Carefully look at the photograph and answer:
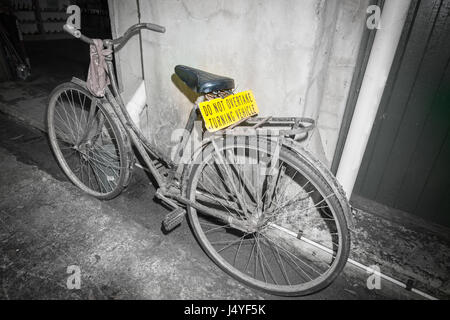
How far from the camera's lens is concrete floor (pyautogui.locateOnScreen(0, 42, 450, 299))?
2.38 meters

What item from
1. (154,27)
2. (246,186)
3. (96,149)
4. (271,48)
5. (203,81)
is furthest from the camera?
(96,149)

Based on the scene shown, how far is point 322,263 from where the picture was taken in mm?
2764

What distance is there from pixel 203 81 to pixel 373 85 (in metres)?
1.58

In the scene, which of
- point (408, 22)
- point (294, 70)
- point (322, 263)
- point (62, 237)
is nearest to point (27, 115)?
point (62, 237)

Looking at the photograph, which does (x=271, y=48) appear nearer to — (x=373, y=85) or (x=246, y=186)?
(x=373, y=85)

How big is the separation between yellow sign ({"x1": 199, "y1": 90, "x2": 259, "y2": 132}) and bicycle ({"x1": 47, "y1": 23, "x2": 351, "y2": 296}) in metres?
0.02

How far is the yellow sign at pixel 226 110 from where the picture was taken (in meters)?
2.13

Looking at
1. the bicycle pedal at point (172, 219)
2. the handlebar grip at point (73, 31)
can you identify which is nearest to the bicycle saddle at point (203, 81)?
the handlebar grip at point (73, 31)

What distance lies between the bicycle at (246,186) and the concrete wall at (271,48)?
32 centimetres

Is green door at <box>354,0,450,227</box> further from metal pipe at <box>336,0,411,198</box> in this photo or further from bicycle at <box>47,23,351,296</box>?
bicycle at <box>47,23,351,296</box>

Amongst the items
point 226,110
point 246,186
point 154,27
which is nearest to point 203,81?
point 226,110

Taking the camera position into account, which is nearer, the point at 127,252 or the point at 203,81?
the point at 203,81

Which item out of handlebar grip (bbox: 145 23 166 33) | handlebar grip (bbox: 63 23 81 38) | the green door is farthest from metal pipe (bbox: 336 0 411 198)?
handlebar grip (bbox: 63 23 81 38)

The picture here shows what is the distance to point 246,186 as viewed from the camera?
2.95 meters
